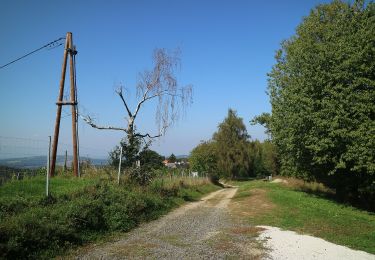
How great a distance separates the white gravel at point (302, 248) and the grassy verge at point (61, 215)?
16.7 feet

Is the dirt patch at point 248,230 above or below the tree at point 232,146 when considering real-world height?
below

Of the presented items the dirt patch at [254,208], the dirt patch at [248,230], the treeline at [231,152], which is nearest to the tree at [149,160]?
the dirt patch at [254,208]

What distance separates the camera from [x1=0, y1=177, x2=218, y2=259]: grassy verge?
9.02 meters

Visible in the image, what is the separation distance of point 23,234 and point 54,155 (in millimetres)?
12499

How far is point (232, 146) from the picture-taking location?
226ft

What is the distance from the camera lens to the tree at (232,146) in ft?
225

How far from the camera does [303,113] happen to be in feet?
77.5

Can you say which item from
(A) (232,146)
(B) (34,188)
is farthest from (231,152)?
(B) (34,188)

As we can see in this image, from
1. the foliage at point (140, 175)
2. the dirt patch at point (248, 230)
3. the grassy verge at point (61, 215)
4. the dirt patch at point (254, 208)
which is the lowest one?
the dirt patch at point (248, 230)

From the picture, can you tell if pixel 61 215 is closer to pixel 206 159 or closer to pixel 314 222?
pixel 314 222

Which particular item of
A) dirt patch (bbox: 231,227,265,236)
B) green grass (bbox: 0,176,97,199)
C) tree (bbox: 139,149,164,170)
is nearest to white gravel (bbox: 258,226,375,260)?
dirt patch (bbox: 231,227,265,236)

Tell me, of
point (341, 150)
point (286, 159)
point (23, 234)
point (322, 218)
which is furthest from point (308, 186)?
point (23, 234)

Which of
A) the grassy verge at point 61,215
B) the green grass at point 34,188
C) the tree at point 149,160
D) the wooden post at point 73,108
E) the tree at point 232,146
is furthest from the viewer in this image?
the tree at point 232,146

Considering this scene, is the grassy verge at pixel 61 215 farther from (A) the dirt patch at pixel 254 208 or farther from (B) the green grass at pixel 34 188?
(A) the dirt patch at pixel 254 208
